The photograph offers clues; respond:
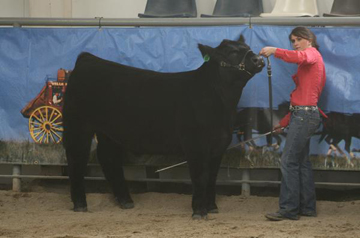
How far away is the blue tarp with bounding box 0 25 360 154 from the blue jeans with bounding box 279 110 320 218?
82 cm

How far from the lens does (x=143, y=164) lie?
830cm

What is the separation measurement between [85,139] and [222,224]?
1.95m

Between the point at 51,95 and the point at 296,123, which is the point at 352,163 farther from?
the point at 51,95

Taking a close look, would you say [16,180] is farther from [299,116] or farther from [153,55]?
[299,116]

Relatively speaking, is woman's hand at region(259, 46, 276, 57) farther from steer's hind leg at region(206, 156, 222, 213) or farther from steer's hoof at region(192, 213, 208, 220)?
steer's hoof at region(192, 213, 208, 220)

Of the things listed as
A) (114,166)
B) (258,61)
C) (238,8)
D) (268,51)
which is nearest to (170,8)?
(238,8)

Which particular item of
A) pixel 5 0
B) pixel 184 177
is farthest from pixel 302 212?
pixel 5 0

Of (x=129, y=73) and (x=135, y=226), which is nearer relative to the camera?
(x=135, y=226)

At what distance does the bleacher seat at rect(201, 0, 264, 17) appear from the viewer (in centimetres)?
918

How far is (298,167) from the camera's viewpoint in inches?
283

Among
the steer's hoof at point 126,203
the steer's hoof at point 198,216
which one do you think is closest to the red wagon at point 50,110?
the steer's hoof at point 126,203

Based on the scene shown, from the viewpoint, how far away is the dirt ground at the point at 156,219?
6.48 m

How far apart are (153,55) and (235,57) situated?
4.31ft

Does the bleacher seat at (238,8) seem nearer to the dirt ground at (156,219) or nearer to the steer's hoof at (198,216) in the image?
the dirt ground at (156,219)
